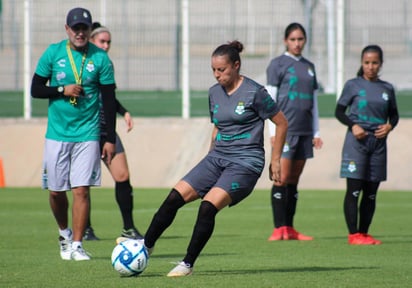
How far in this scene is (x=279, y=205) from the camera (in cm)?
1337

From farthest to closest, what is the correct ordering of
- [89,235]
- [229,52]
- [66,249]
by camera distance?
[89,235]
[66,249]
[229,52]

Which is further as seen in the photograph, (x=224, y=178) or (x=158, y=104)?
(x=158, y=104)

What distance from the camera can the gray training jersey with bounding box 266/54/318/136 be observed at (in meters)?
13.2

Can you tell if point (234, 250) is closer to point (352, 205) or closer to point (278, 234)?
point (278, 234)

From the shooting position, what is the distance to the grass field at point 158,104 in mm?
21562

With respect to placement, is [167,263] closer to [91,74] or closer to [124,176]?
[91,74]

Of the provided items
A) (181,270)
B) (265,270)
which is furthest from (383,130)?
(181,270)

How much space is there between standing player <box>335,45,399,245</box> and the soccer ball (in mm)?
3896

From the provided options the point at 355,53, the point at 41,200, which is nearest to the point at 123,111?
the point at 41,200

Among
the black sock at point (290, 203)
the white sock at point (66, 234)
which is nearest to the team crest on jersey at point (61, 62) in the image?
the white sock at point (66, 234)

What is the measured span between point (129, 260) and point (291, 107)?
14.5ft

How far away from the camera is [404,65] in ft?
72.7

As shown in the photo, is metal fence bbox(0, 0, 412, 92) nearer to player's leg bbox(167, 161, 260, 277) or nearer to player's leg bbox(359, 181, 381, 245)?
player's leg bbox(359, 181, 381, 245)

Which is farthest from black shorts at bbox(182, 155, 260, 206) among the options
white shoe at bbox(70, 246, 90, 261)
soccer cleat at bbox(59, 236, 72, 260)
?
soccer cleat at bbox(59, 236, 72, 260)
